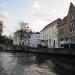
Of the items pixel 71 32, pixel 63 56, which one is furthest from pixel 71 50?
pixel 71 32

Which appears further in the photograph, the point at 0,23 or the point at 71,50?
the point at 0,23

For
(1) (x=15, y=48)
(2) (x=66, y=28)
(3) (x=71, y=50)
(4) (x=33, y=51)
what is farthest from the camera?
(1) (x=15, y=48)

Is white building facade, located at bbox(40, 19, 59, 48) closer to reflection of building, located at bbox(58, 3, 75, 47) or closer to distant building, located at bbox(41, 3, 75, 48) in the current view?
distant building, located at bbox(41, 3, 75, 48)

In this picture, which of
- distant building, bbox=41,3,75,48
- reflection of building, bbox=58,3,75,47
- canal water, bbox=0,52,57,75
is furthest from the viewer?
distant building, bbox=41,3,75,48

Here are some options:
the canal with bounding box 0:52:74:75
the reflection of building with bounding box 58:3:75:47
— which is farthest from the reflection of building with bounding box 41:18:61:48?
the canal with bounding box 0:52:74:75

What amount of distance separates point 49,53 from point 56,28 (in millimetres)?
29369

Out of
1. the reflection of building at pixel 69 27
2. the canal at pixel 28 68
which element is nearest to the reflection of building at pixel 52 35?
the reflection of building at pixel 69 27

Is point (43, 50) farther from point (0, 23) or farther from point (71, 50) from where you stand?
point (0, 23)

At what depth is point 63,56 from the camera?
4425 centimetres

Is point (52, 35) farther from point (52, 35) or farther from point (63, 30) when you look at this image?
point (63, 30)

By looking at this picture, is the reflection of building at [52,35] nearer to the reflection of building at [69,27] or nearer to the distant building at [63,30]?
the distant building at [63,30]

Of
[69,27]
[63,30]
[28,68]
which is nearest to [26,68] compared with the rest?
[28,68]

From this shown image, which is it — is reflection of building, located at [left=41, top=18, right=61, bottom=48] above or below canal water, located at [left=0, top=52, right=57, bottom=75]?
above

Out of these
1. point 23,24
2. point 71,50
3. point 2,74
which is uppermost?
point 23,24
